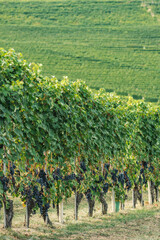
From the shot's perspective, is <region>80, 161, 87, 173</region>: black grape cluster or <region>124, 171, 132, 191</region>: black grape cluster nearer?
<region>80, 161, 87, 173</region>: black grape cluster

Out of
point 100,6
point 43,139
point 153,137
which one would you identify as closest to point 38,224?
point 43,139

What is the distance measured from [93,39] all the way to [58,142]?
48252 mm

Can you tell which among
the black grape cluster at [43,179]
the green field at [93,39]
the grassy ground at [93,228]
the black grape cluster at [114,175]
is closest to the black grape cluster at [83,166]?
the grassy ground at [93,228]

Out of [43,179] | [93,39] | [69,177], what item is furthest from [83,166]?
[93,39]

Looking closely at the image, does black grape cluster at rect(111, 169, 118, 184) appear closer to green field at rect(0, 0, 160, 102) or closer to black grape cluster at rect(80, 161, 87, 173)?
black grape cluster at rect(80, 161, 87, 173)

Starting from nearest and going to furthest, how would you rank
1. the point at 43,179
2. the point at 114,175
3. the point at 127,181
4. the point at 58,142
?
the point at 43,179, the point at 58,142, the point at 114,175, the point at 127,181

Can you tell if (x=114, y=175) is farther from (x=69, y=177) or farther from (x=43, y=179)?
(x=43, y=179)

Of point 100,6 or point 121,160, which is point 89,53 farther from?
point 121,160

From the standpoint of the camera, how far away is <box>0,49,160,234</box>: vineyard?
4918 mm

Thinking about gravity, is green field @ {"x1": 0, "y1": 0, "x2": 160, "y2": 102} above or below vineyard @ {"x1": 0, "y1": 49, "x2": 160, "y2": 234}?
A: above

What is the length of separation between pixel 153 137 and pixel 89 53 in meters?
39.2

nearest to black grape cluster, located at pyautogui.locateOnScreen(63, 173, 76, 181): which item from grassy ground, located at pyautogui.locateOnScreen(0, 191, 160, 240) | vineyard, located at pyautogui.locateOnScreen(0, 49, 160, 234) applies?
vineyard, located at pyautogui.locateOnScreen(0, 49, 160, 234)

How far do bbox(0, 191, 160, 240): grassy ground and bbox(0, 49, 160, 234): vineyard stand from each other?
24cm

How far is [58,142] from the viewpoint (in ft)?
19.8
